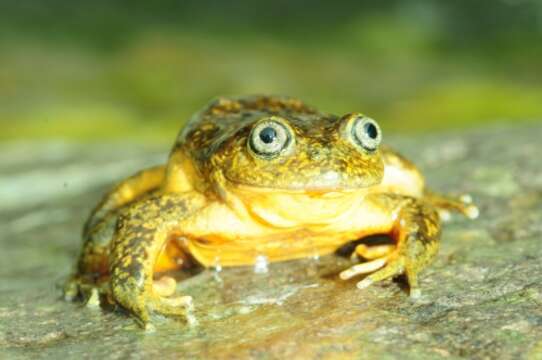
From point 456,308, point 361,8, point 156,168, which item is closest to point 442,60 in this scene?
point 361,8

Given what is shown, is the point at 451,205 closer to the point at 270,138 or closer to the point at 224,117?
the point at 224,117

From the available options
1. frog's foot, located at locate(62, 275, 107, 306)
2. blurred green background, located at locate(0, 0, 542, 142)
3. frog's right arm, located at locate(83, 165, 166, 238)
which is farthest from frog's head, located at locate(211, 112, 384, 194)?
blurred green background, located at locate(0, 0, 542, 142)

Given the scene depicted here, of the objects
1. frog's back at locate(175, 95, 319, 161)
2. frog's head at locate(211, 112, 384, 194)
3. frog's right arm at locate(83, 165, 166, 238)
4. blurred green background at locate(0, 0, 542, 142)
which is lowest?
frog's right arm at locate(83, 165, 166, 238)

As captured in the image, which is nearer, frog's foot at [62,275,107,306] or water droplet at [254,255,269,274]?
frog's foot at [62,275,107,306]

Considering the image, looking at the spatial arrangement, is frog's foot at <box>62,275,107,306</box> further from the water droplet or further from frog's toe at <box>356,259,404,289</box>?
frog's toe at <box>356,259,404,289</box>

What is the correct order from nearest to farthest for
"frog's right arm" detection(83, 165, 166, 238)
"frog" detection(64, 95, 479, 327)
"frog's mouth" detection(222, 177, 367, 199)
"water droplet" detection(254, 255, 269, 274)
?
"frog's mouth" detection(222, 177, 367, 199) → "frog" detection(64, 95, 479, 327) → "water droplet" detection(254, 255, 269, 274) → "frog's right arm" detection(83, 165, 166, 238)

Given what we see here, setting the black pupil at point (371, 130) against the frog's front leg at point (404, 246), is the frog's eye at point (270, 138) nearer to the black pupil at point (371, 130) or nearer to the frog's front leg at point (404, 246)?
the black pupil at point (371, 130)

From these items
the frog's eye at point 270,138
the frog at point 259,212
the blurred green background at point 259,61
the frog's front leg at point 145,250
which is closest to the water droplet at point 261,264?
the frog at point 259,212

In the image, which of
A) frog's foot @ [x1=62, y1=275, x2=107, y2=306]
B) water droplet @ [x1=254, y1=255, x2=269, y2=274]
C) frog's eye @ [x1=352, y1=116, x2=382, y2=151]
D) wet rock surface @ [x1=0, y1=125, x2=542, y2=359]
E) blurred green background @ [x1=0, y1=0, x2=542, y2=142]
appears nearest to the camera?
wet rock surface @ [x1=0, y1=125, x2=542, y2=359]

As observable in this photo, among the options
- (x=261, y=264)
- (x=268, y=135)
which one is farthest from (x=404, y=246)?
(x=268, y=135)
